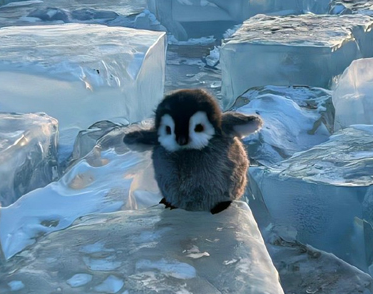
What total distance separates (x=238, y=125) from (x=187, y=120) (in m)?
0.21

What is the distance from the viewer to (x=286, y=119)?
10.4ft

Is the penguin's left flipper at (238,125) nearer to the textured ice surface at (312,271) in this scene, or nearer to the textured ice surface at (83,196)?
the textured ice surface at (83,196)

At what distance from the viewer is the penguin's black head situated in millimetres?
1737

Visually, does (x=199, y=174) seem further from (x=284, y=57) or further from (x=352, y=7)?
(x=352, y=7)

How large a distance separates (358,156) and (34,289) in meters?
1.52

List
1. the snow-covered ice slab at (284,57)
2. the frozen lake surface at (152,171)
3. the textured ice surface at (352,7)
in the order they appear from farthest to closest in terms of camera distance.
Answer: the textured ice surface at (352,7)
the snow-covered ice slab at (284,57)
the frozen lake surface at (152,171)

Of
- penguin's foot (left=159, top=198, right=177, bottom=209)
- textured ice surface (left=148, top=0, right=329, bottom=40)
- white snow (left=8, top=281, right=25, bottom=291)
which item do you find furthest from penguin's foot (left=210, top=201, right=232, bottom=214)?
textured ice surface (left=148, top=0, right=329, bottom=40)

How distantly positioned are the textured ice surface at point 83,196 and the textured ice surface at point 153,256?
0.13 metres

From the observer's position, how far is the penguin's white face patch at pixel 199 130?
1.75 meters

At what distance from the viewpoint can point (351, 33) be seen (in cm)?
421

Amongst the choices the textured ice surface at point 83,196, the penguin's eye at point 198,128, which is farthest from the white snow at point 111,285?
the penguin's eye at point 198,128

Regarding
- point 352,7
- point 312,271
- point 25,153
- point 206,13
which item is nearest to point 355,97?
point 312,271

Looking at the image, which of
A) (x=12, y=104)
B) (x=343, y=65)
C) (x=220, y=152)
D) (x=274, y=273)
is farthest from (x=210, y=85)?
(x=274, y=273)

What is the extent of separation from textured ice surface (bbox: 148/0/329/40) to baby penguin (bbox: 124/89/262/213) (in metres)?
4.91
